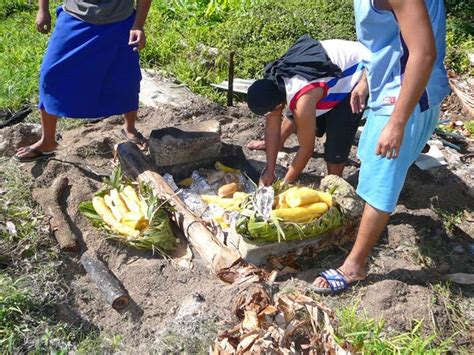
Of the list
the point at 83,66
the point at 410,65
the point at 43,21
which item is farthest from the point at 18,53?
the point at 410,65

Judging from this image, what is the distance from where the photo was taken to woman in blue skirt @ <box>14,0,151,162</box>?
13.8ft

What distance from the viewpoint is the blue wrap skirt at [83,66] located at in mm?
4211

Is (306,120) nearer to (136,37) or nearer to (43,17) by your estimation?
(136,37)

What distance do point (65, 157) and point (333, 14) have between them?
477cm

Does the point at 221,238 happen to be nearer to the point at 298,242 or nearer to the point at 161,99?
the point at 298,242

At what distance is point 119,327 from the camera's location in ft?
10.7

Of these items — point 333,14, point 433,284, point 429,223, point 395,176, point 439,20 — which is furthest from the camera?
point 333,14

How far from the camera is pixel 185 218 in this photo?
152 inches

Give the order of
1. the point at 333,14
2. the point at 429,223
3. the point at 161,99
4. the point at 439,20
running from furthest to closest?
the point at 333,14, the point at 161,99, the point at 429,223, the point at 439,20

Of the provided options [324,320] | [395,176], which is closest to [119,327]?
[324,320]

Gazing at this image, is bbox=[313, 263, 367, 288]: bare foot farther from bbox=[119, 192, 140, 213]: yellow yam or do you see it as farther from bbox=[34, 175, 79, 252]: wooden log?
bbox=[34, 175, 79, 252]: wooden log

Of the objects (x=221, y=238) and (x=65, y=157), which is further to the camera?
(x=65, y=157)

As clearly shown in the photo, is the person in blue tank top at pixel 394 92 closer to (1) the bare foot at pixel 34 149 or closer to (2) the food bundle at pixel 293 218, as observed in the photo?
(2) the food bundle at pixel 293 218

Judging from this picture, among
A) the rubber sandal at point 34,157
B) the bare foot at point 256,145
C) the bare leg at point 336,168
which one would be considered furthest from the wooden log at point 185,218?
the bare leg at point 336,168
